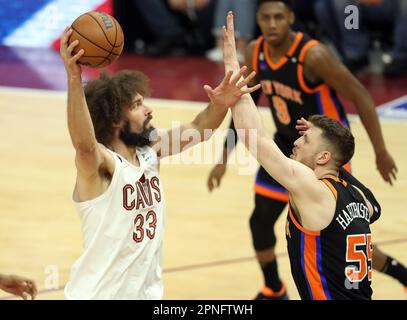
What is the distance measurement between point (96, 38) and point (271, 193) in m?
2.43

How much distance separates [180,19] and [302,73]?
906 cm

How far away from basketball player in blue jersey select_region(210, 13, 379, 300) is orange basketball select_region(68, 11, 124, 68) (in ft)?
1.75

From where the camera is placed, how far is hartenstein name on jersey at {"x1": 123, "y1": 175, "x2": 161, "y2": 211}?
4.48 m

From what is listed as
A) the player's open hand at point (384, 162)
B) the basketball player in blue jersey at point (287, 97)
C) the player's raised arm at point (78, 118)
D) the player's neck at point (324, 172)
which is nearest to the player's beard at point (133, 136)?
the player's raised arm at point (78, 118)

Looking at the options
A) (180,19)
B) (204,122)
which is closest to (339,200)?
(204,122)

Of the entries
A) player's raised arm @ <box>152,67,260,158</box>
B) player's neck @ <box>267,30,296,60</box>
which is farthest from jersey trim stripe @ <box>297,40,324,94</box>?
player's raised arm @ <box>152,67,260,158</box>

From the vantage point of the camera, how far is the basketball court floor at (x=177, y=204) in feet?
22.4

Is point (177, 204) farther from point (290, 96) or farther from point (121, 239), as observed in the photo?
point (121, 239)

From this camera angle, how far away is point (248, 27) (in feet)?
44.3

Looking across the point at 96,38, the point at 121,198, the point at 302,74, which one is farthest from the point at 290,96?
the point at 96,38

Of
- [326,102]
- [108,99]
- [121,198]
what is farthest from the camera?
[326,102]

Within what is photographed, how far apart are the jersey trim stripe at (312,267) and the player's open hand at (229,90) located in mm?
727

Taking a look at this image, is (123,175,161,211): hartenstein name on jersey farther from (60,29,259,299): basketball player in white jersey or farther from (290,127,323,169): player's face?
(290,127,323,169): player's face

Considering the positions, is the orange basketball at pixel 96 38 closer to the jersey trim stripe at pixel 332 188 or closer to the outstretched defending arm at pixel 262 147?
the outstretched defending arm at pixel 262 147
